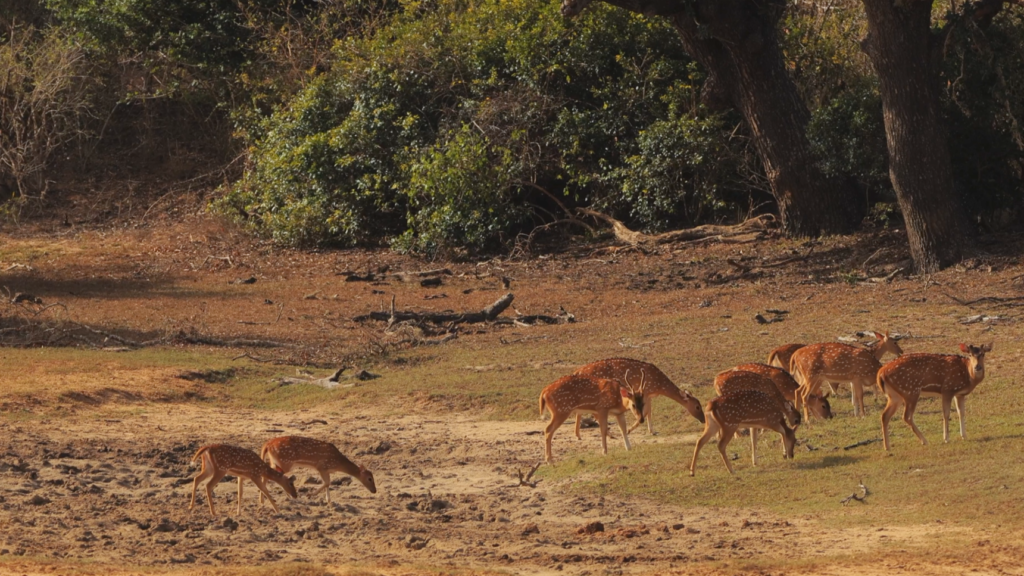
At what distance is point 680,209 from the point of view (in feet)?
87.8

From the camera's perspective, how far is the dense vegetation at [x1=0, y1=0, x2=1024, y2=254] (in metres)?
23.4

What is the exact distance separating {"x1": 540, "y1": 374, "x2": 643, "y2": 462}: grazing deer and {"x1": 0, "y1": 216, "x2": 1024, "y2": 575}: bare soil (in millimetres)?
488

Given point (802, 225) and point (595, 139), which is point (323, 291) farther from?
point (802, 225)

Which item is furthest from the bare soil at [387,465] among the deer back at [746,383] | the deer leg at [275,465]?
the deer back at [746,383]

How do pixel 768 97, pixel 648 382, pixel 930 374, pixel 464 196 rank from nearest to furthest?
pixel 930 374 < pixel 648 382 < pixel 768 97 < pixel 464 196

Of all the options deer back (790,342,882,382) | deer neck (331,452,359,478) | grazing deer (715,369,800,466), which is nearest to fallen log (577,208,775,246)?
deer back (790,342,882,382)

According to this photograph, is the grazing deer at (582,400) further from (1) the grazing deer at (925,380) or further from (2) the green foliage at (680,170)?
(2) the green foliage at (680,170)

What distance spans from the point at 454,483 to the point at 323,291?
41.3 feet

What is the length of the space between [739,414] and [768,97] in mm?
14144

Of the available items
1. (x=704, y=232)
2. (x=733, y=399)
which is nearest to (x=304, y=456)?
(x=733, y=399)

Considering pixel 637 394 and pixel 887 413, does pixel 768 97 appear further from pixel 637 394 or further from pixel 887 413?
pixel 887 413

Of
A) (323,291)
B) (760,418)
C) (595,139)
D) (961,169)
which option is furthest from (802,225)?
(760,418)

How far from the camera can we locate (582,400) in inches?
446

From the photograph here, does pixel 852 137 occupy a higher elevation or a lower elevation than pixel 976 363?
higher
